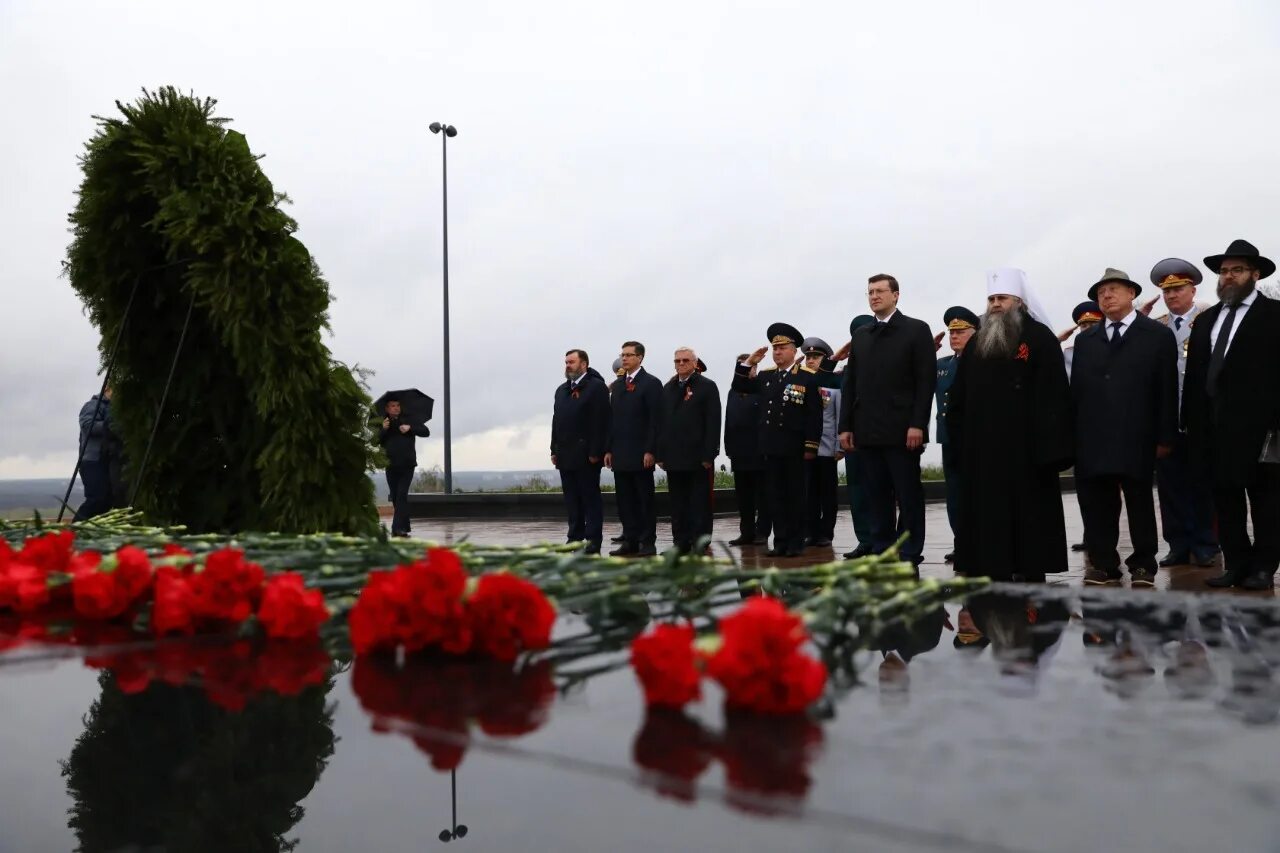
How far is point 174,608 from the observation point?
5.97ft

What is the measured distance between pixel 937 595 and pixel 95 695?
4.51 feet

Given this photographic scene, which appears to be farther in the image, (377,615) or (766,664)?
(377,615)

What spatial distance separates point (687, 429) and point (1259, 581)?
17.4 feet

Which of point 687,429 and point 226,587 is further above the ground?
point 687,429

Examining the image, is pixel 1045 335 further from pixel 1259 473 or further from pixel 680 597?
pixel 680 597

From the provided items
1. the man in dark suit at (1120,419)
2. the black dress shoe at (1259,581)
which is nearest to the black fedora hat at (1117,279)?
the man in dark suit at (1120,419)

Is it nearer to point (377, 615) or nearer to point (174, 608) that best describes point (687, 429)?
point (174, 608)

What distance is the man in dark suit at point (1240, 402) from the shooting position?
6176mm

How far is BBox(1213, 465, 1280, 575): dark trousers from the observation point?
620 centimetres

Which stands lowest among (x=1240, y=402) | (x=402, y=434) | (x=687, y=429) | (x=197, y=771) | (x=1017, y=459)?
(x=197, y=771)

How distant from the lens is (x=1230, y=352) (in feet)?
20.9

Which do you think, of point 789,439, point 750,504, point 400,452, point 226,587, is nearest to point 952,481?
point 789,439

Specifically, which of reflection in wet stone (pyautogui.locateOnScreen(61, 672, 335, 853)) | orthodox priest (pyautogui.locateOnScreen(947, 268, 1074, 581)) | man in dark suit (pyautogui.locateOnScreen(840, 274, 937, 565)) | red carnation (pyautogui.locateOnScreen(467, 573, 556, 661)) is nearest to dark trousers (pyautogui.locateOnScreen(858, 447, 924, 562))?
man in dark suit (pyautogui.locateOnScreen(840, 274, 937, 565))

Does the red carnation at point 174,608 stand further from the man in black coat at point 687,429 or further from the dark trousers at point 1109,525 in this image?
the man in black coat at point 687,429
